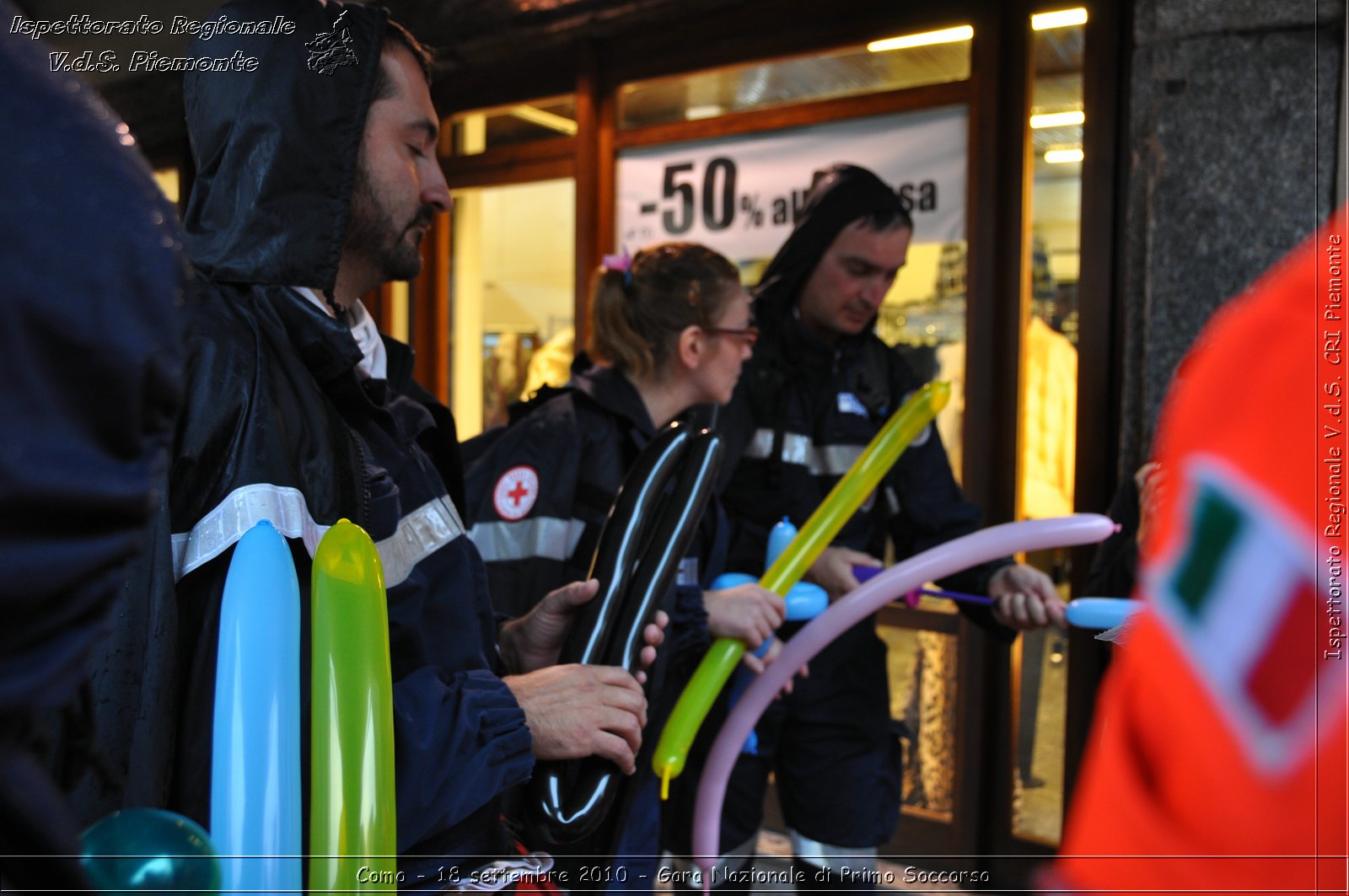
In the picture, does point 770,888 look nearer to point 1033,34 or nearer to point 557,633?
point 557,633

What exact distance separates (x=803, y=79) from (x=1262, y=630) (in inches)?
162

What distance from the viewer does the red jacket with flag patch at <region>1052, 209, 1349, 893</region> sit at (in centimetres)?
35

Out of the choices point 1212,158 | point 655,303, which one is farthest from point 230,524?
point 1212,158

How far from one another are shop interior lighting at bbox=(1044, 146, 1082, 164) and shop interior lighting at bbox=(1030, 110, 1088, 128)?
0.08m

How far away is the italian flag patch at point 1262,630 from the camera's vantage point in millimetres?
347

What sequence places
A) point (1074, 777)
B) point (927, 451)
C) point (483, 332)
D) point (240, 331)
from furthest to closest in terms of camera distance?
point (483, 332) < point (1074, 777) < point (927, 451) < point (240, 331)

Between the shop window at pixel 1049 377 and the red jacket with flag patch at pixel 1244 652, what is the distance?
3.32 meters

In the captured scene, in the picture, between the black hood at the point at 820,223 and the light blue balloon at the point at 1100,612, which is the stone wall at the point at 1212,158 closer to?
the black hood at the point at 820,223

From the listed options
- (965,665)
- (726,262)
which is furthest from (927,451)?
(965,665)

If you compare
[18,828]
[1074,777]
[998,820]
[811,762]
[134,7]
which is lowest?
[998,820]

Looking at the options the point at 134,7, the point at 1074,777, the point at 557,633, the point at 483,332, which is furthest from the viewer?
the point at 483,332

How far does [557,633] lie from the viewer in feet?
5.77

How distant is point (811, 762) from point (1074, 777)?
3.93ft

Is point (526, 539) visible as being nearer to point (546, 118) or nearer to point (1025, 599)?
point (1025, 599)
